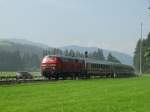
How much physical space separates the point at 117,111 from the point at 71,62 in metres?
47.5

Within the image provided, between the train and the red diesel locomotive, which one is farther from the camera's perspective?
the train

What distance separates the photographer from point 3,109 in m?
19.5

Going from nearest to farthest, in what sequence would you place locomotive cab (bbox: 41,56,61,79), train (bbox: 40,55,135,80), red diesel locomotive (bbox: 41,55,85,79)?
locomotive cab (bbox: 41,56,61,79) < red diesel locomotive (bbox: 41,55,85,79) < train (bbox: 40,55,135,80)

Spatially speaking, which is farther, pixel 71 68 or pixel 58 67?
pixel 71 68

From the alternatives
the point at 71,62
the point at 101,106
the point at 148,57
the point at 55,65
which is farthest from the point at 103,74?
the point at 101,106

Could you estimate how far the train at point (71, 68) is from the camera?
62562mm

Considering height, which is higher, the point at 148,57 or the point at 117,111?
the point at 148,57

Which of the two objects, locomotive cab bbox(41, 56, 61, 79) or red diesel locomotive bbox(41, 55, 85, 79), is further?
red diesel locomotive bbox(41, 55, 85, 79)

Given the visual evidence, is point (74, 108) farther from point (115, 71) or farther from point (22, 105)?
point (115, 71)

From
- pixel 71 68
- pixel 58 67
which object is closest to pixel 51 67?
pixel 58 67

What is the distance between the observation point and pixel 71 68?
6681 centimetres

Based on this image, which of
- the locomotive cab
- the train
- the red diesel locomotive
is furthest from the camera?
the train

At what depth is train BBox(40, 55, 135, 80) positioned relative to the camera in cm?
6256

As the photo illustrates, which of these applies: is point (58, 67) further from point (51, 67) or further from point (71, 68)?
point (71, 68)
